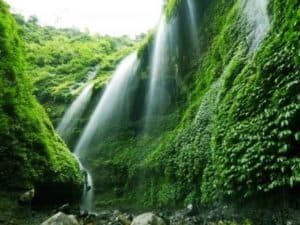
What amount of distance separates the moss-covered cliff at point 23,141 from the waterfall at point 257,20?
218 inches

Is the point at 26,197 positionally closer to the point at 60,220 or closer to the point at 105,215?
the point at 60,220

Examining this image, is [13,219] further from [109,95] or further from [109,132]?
[109,95]

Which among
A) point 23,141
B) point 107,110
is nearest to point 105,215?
point 23,141

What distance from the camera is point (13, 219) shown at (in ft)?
22.6

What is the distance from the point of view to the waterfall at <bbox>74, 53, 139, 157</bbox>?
47.0ft

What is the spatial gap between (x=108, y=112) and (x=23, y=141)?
654 centimetres

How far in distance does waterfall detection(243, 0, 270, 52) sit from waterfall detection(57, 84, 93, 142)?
921 cm

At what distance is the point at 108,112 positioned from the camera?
1473cm

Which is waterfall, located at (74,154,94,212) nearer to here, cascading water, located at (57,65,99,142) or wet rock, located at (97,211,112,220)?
wet rock, located at (97,211,112,220)

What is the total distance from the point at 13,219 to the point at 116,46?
2689 cm

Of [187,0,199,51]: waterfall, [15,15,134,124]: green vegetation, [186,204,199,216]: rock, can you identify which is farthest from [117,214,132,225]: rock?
[15,15,134,124]: green vegetation

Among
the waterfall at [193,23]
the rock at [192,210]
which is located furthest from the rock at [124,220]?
the waterfall at [193,23]

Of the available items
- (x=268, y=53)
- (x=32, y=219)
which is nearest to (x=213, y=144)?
(x=268, y=53)

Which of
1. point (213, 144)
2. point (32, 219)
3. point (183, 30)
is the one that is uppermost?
point (183, 30)
